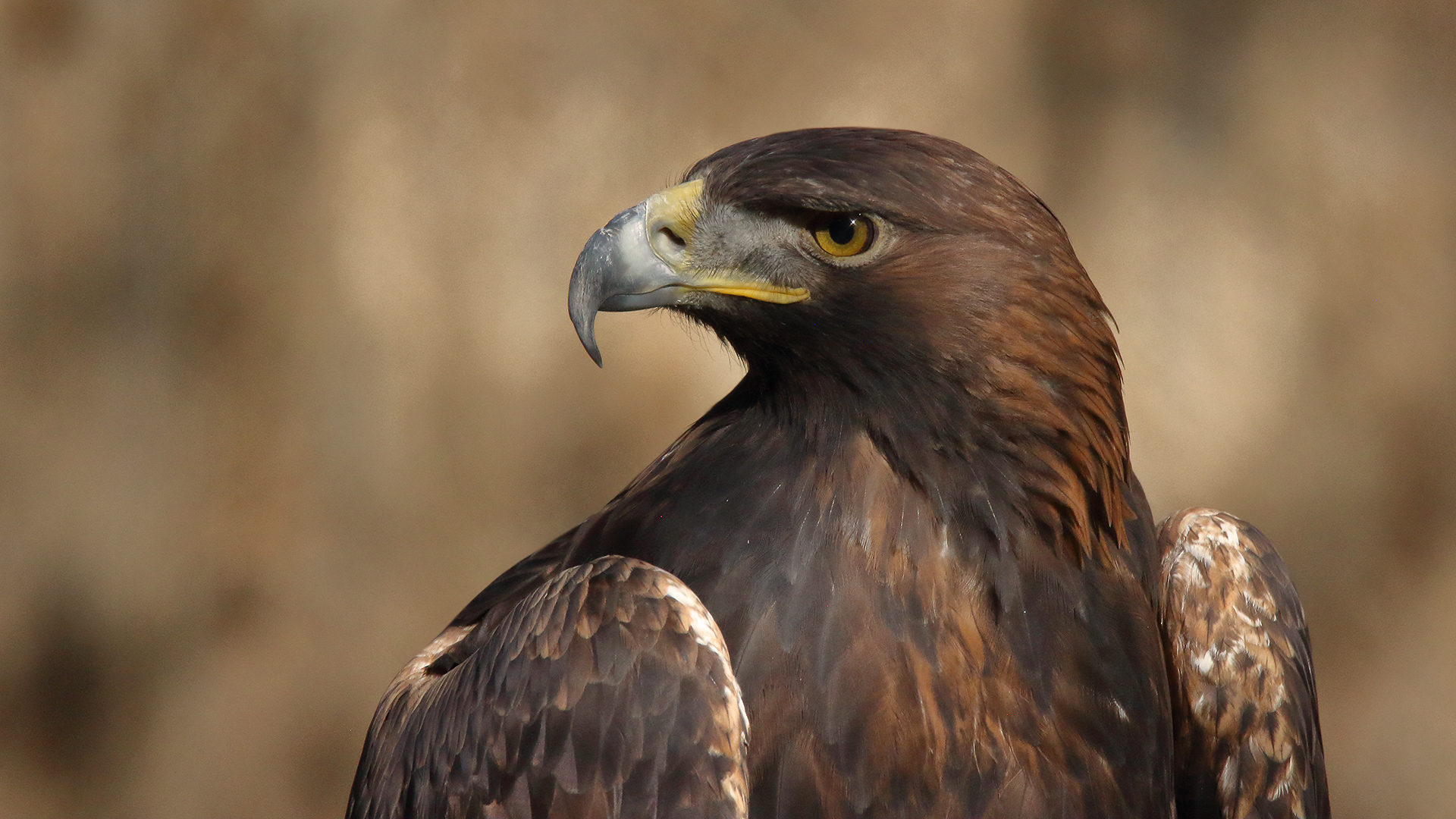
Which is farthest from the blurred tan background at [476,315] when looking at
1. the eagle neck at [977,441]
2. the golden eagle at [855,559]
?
the eagle neck at [977,441]

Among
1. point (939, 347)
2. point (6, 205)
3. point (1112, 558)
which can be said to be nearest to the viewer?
point (939, 347)

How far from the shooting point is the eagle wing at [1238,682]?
7.80 ft

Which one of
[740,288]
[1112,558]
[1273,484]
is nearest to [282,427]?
[740,288]

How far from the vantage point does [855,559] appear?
2.12m

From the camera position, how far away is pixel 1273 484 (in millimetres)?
4707

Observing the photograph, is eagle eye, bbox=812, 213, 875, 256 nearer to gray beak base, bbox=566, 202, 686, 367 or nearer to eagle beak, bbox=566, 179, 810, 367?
eagle beak, bbox=566, 179, 810, 367

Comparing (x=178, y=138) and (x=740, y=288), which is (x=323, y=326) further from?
(x=740, y=288)

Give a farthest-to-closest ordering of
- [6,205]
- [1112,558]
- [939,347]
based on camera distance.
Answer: [6,205] < [1112,558] < [939,347]

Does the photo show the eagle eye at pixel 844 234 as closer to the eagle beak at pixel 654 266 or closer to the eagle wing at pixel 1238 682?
the eagle beak at pixel 654 266

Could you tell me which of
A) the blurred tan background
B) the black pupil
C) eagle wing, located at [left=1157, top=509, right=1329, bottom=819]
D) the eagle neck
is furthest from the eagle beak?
the blurred tan background

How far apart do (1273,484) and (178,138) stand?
4.24 m

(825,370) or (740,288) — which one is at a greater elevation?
(740,288)

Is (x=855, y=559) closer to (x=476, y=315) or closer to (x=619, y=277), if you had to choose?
(x=619, y=277)

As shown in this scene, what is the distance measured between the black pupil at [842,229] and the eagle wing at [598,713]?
642 mm
